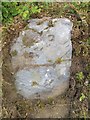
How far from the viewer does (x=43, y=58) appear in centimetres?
313

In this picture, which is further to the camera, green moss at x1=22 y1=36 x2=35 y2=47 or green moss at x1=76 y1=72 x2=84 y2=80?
green moss at x1=22 y1=36 x2=35 y2=47

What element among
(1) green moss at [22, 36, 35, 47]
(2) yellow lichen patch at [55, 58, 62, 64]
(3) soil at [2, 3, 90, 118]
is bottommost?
(3) soil at [2, 3, 90, 118]

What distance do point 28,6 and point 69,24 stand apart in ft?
1.54

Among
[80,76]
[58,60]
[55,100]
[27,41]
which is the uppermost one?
[27,41]

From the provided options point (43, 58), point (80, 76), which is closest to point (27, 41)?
point (43, 58)

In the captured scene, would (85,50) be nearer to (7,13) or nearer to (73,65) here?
(73,65)

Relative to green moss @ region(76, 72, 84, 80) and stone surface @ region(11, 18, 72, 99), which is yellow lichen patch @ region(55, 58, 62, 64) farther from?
green moss @ region(76, 72, 84, 80)

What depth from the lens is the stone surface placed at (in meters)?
3.04

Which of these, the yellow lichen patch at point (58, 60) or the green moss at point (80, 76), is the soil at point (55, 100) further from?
the yellow lichen patch at point (58, 60)

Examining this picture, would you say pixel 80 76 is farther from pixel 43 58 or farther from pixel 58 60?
pixel 43 58

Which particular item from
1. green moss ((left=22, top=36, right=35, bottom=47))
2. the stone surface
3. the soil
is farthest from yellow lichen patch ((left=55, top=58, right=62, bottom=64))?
green moss ((left=22, top=36, right=35, bottom=47))

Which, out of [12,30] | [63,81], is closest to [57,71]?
[63,81]

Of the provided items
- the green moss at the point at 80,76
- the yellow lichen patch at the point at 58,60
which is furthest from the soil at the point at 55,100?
the yellow lichen patch at the point at 58,60

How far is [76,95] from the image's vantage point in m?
3.06
